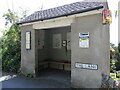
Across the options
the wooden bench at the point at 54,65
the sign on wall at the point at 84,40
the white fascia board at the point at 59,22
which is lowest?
the wooden bench at the point at 54,65

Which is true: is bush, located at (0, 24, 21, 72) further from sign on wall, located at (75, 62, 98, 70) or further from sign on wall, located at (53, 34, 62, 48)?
sign on wall, located at (75, 62, 98, 70)

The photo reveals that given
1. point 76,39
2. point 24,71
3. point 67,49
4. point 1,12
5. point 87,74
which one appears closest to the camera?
point 87,74

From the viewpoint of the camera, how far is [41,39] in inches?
372

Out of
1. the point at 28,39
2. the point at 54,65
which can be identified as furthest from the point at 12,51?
the point at 54,65

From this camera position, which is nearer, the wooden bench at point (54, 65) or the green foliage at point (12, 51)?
the wooden bench at point (54, 65)

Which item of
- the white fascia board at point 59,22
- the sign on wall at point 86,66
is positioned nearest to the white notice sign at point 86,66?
the sign on wall at point 86,66

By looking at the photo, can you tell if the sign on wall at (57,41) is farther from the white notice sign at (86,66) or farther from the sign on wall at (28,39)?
the white notice sign at (86,66)

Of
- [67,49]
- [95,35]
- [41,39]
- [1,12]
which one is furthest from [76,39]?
[1,12]

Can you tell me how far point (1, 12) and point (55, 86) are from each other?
12.5 metres

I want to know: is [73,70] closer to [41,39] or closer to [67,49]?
[67,49]

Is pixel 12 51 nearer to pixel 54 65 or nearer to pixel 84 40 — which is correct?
pixel 54 65

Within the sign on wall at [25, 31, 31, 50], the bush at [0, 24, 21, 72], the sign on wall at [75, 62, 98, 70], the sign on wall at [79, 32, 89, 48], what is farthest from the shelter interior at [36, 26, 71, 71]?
the sign on wall at [79, 32, 89, 48]

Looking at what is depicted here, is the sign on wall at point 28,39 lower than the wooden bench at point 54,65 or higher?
higher

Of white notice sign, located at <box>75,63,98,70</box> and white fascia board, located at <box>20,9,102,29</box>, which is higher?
white fascia board, located at <box>20,9,102,29</box>
